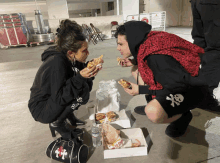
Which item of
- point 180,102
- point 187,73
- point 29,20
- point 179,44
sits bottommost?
point 180,102

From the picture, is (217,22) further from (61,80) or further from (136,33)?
(61,80)

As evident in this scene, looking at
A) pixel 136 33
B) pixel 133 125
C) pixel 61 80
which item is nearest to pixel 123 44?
pixel 136 33

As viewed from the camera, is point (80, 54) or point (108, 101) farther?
point (108, 101)

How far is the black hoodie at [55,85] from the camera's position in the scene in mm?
1355

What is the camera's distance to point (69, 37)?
4.50 feet

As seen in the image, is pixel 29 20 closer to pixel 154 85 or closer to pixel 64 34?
pixel 64 34

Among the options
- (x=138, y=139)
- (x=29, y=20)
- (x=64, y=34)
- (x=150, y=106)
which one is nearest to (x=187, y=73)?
(x=150, y=106)

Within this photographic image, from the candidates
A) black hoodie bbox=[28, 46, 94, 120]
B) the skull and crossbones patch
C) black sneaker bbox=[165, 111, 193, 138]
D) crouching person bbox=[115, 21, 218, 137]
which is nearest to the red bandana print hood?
crouching person bbox=[115, 21, 218, 137]

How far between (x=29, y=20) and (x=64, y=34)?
29.9 feet

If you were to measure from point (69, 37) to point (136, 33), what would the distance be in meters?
0.57

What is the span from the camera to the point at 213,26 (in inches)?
64.2

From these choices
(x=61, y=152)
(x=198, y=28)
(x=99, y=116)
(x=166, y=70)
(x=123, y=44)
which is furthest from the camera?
(x=198, y=28)

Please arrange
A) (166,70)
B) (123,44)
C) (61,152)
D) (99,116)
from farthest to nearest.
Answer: (99,116)
(123,44)
(61,152)
(166,70)

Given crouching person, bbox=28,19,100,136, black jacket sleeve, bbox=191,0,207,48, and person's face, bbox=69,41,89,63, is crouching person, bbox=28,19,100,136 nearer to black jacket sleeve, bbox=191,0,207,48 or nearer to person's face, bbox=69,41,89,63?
person's face, bbox=69,41,89,63
